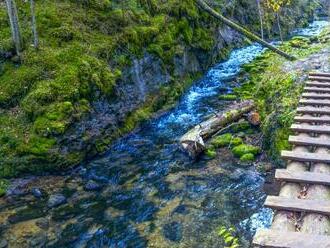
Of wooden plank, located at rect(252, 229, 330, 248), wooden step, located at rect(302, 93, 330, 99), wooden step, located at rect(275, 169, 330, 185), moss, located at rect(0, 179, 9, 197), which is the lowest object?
moss, located at rect(0, 179, 9, 197)

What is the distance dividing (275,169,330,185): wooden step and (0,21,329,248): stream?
119 inches

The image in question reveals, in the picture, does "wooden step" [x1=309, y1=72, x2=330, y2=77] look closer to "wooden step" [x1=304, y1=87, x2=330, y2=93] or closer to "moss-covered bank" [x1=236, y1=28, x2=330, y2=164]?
"moss-covered bank" [x1=236, y1=28, x2=330, y2=164]

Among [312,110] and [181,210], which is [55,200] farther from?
[312,110]

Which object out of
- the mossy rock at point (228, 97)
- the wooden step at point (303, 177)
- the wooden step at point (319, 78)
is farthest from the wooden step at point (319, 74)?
the wooden step at point (303, 177)

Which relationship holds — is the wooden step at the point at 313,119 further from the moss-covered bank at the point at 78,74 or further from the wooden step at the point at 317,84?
the moss-covered bank at the point at 78,74

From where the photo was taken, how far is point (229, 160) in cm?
1141

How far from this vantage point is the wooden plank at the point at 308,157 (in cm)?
573

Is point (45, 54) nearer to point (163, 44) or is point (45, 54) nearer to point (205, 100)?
point (163, 44)

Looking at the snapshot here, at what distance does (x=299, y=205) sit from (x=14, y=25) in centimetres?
1058

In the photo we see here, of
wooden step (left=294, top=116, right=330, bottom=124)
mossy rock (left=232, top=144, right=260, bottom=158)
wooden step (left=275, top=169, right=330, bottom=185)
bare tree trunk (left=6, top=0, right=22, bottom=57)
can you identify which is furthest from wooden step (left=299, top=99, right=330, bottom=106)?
bare tree trunk (left=6, top=0, right=22, bottom=57)

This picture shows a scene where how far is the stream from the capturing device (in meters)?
8.40

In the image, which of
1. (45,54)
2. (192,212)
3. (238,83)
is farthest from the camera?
(238,83)

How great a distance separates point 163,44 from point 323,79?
309 inches

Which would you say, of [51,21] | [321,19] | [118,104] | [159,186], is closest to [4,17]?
[51,21]
